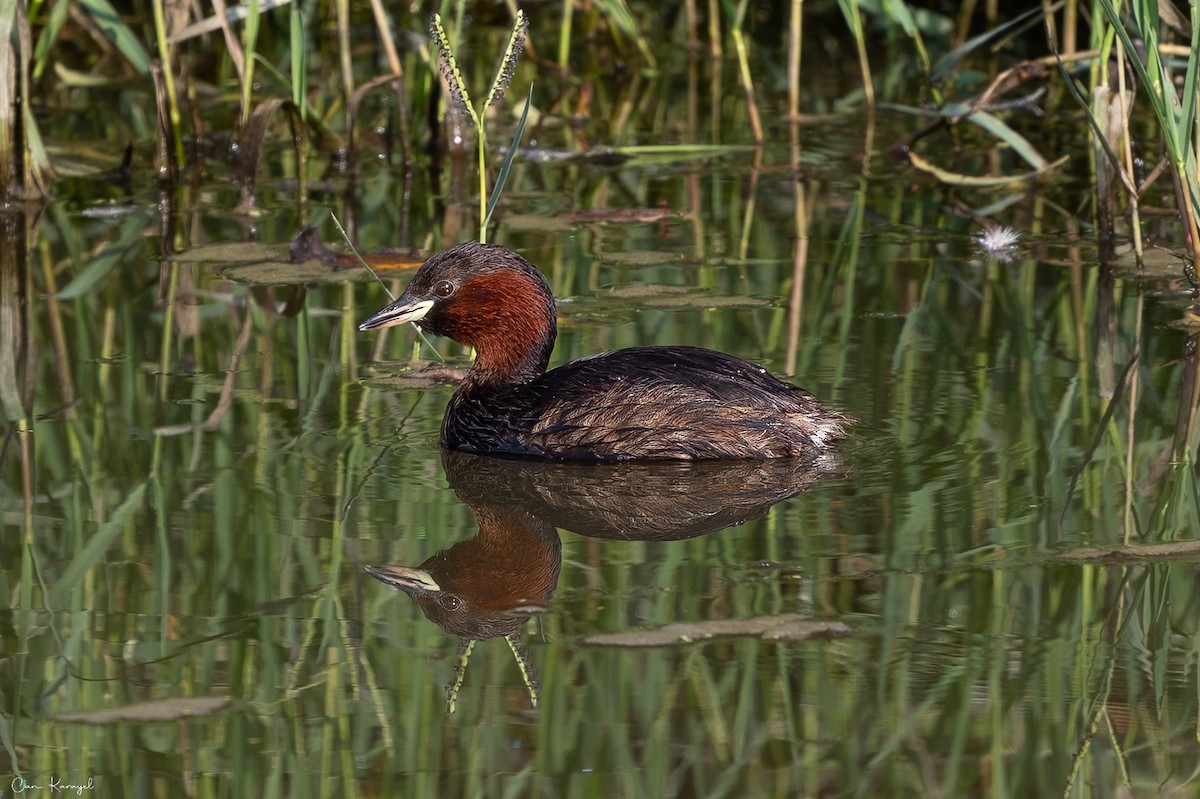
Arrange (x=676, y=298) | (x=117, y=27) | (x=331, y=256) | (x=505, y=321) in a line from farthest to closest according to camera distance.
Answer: (x=117, y=27) < (x=331, y=256) < (x=676, y=298) < (x=505, y=321)

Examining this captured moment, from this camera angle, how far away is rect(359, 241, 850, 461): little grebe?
20.0ft

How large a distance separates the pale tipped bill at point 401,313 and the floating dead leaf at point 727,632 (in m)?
2.16

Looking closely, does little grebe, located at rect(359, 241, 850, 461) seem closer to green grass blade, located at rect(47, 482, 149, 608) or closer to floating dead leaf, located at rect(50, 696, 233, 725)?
green grass blade, located at rect(47, 482, 149, 608)

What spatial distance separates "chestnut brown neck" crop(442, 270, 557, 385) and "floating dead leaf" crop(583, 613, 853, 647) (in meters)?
2.01

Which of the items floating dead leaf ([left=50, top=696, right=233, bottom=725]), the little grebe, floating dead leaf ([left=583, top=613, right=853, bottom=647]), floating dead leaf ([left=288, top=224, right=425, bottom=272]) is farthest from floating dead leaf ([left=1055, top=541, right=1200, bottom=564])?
floating dead leaf ([left=288, top=224, right=425, bottom=272])

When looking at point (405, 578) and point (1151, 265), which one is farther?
point (1151, 265)

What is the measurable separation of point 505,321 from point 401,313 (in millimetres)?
353

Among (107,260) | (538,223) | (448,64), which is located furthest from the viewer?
(538,223)

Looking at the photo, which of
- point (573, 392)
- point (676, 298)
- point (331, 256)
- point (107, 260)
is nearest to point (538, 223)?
point (331, 256)

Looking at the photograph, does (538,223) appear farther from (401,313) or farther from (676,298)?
(401,313)

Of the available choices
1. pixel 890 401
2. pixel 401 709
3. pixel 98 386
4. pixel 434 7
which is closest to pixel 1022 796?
pixel 401 709

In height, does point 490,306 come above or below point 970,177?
below

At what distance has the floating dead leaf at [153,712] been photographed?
14.3 ft

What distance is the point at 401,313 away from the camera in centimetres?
661
